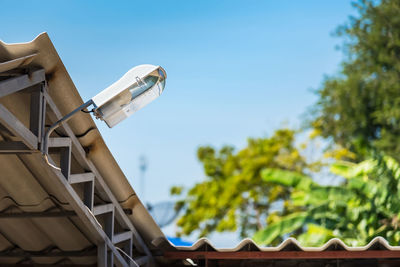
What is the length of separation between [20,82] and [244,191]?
729 inches

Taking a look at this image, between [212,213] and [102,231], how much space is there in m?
17.7

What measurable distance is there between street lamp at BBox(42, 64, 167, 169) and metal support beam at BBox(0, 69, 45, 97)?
294 millimetres

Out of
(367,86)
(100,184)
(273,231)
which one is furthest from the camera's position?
(367,86)

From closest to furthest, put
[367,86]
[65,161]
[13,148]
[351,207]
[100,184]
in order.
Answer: [13,148]
[65,161]
[100,184]
[351,207]
[367,86]

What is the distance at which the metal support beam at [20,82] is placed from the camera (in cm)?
369

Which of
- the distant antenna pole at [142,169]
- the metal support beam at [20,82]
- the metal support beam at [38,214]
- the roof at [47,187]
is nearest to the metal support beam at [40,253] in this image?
the roof at [47,187]

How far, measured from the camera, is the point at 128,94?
13.4ft

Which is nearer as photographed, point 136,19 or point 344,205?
point 344,205

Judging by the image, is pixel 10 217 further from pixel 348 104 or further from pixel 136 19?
pixel 136 19

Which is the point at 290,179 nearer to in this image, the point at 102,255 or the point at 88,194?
the point at 102,255

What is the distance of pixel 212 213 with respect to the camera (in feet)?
74.0

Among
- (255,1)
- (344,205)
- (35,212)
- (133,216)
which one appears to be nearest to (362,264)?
(133,216)

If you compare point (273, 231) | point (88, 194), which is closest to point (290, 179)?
point (273, 231)

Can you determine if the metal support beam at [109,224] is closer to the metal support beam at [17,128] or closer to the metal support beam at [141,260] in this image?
the metal support beam at [141,260]
